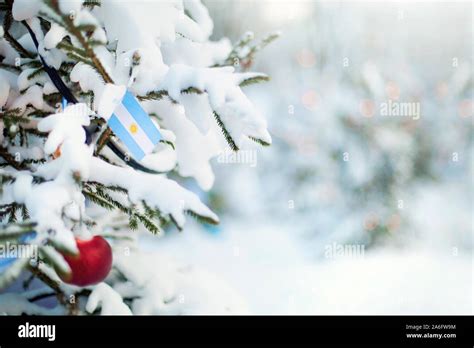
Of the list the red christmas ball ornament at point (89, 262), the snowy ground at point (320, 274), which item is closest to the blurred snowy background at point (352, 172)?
the snowy ground at point (320, 274)

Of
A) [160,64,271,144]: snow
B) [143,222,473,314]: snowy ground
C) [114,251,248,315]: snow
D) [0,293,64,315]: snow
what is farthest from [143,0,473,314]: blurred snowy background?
[160,64,271,144]: snow

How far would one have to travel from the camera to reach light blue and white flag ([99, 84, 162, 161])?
0.85 m

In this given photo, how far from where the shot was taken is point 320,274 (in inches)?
126

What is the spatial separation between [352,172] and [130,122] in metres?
2.48

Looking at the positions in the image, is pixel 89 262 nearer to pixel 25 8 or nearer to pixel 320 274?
pixel 25 8

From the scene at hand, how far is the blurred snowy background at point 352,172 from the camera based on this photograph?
2.98 m

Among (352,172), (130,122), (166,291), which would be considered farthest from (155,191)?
(352,172)

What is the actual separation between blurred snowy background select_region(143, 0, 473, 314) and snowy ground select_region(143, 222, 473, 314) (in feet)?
0.04

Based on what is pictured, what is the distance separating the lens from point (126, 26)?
875 millimetres

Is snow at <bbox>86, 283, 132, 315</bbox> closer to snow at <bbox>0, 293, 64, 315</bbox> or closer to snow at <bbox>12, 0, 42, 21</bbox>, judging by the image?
snow at <bbox>0, 293, 64, 315</bbox>
